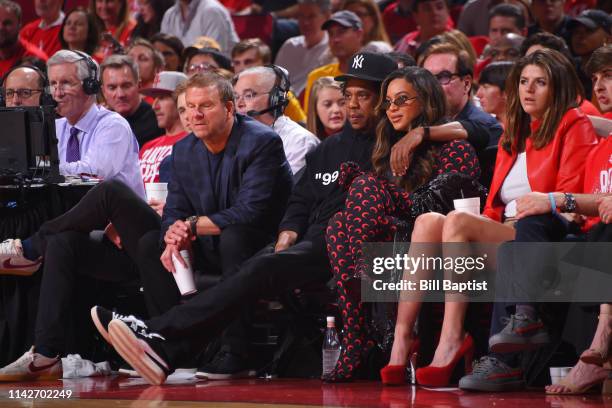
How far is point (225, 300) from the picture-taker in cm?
474

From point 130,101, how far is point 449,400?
12.5 feet

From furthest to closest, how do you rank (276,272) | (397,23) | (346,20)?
(397,23) < (346,20) < (276,272)

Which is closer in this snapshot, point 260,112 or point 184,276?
point 184,276

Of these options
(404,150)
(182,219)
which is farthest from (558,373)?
(182,219)

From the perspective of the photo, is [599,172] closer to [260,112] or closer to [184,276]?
[184,276]

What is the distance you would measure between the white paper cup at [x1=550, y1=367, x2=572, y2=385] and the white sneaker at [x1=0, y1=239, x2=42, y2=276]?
8.61 ft

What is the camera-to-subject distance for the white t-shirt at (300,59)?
872 cm

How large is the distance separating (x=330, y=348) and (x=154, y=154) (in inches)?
93.3

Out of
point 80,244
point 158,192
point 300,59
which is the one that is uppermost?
point 300,59

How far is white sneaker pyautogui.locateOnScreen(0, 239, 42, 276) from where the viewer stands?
5.41 meters

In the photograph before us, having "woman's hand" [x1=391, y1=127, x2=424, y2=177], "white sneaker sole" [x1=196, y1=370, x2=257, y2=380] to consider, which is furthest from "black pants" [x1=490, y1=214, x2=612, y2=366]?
"white sneaker sole" [x1=196, y1=370, x2=257, y2=380]

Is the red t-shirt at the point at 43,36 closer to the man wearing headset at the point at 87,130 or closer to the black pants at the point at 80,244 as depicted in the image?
the man wearing headset at the point at 87,130

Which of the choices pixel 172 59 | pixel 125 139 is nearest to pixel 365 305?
pixel 125 139

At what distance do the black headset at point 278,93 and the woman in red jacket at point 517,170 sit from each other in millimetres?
1798
